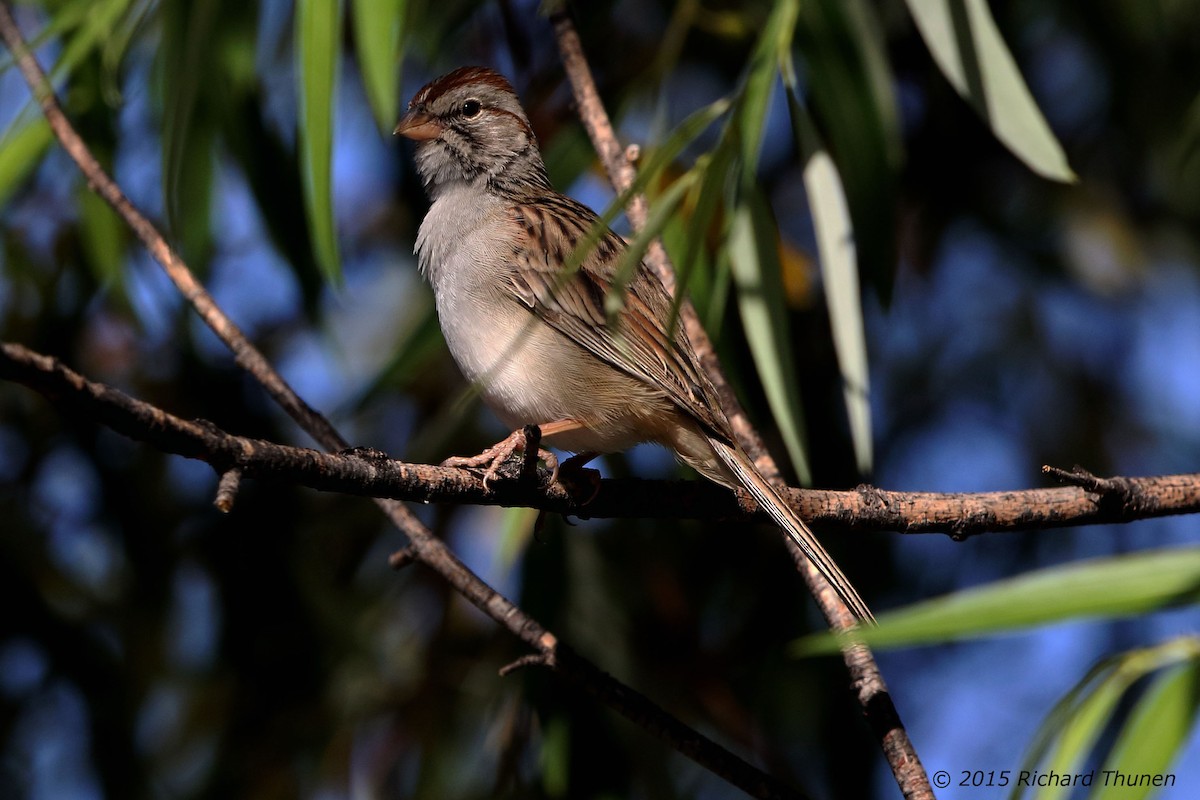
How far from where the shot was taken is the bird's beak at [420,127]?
359 cm

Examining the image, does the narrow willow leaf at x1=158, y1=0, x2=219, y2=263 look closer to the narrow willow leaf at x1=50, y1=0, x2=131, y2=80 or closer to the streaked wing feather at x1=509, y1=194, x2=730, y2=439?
the narrow willow leaf at x1=50, y1=0, x2=131, y2=80

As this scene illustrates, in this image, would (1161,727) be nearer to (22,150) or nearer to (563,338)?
(563,338)

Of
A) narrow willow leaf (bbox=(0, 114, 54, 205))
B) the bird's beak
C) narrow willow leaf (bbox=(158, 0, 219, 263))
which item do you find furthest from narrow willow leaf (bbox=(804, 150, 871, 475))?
narrow willow leaf (bbox=(0, 114, 54, 205))

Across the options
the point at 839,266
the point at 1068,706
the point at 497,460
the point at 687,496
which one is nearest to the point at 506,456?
the point at 497,460

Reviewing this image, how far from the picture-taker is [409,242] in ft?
15.6

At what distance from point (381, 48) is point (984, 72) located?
1239mm

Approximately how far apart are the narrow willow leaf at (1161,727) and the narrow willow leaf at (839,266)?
3.26ft

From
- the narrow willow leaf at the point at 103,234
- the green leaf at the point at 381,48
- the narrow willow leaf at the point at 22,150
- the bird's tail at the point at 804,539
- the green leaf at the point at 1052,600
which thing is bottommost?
the green leaf at the point at 1052,600

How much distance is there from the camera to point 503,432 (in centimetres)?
429

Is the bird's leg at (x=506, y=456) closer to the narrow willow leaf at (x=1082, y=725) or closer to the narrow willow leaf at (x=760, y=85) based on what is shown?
the narrow willow leaf at (x=760, y=85)

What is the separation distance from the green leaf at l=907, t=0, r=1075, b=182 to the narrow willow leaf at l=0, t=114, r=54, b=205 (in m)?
2.08

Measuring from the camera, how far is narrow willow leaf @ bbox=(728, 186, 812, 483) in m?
2.68

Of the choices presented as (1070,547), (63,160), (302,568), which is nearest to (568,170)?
(302,568)

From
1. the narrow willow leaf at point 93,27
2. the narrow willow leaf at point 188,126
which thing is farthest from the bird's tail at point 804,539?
the narrow willow leaf at point 93,27
